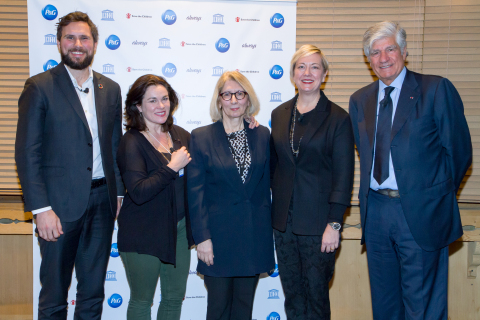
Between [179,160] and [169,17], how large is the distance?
145 centimetres

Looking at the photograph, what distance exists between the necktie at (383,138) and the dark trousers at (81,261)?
5.53 ft

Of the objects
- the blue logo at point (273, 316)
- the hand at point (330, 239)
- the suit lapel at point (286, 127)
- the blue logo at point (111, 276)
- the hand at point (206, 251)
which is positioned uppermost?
the suit lapel at point (286, 127)

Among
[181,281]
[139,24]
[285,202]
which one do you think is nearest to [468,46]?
[285,202]

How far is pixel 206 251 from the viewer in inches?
84.5

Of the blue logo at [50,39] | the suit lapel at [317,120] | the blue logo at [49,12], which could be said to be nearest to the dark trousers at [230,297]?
the suit lapel at [317,120]

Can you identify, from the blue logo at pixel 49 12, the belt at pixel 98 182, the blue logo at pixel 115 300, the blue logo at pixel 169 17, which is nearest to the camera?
the belt at pixel 98 182

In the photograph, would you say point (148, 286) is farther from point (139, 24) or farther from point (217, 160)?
point (139, 24)

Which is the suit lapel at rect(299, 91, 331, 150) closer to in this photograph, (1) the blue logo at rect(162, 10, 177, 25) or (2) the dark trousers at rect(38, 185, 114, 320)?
(2) the dark trousers at rect(38, 185, 114, 320)

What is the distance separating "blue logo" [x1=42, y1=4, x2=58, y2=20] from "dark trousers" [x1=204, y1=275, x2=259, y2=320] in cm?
236

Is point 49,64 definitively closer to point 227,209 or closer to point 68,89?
point 68,89

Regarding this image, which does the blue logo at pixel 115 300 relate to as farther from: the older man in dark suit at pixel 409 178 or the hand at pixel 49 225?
the older man in dark suit at pixel 409 178

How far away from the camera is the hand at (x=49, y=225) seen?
82.4 inches

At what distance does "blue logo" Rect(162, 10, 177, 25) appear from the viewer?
9.75 feet

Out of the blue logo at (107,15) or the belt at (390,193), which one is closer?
the belt at (390,193)
